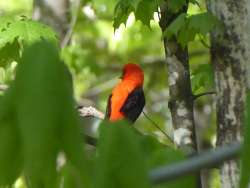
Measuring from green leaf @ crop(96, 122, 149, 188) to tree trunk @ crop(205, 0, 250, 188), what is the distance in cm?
198

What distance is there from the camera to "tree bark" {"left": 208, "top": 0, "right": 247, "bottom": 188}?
2912 mm

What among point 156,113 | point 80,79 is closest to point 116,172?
point 80,79

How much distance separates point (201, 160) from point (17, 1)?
10.8 m

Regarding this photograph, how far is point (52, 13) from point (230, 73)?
3.42 metres

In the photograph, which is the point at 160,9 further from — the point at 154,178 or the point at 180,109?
the point at 154,178

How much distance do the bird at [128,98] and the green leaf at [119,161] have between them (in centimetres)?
335

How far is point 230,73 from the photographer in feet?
9.70

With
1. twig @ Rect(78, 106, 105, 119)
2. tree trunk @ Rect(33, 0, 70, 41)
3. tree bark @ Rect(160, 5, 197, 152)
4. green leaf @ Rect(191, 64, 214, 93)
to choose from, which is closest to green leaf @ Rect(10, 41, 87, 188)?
tree bark @ Rect(160, 5, 197, 152)

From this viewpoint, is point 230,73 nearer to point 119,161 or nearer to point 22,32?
point 22,32

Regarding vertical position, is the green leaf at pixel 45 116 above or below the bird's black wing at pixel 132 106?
above

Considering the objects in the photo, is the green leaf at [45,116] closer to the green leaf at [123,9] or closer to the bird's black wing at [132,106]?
the green leaf at [123,9]

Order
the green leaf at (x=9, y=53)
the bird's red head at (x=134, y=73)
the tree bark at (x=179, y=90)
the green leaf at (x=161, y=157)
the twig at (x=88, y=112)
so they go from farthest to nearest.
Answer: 1. the bird's red head at (x=134, y=73)
2. the green leaf at (x=9, y=53)
3. the twig at (x=88, y=112)
4. the tree bark at (x=179, y=90)
5. the green leaf at (x=161, y=157)

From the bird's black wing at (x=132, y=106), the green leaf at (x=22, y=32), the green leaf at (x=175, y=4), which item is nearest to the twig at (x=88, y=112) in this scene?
the green leaf at (x=22, y=32)

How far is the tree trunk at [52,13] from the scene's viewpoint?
6.04 metres
